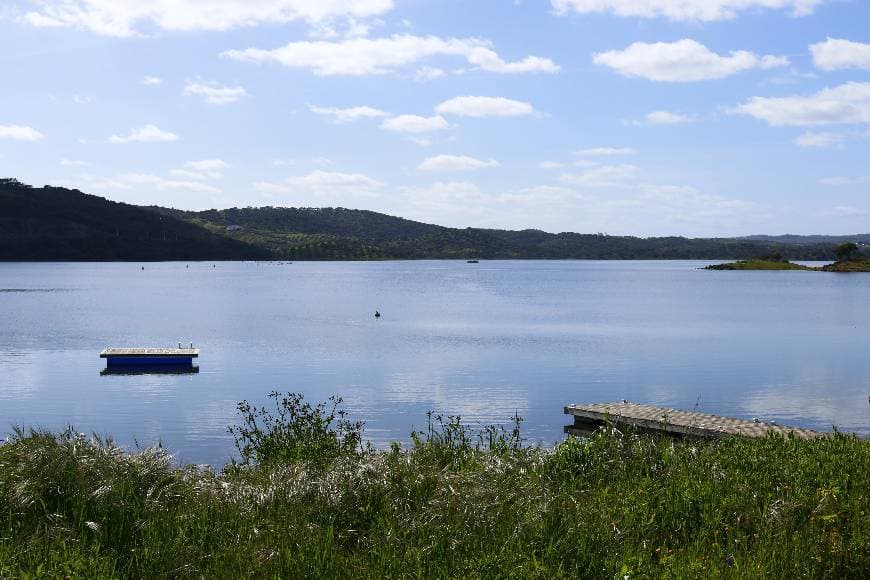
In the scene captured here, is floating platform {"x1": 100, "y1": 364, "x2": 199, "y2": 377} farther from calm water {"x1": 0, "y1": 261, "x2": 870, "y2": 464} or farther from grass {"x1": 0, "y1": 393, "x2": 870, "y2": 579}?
grass {"x1": 0, "y1": 393, "x2": 870, "y2": 579}

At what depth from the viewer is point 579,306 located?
4414 inches

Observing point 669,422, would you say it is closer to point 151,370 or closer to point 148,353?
point 151,370

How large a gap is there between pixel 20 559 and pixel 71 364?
45467 millimetres

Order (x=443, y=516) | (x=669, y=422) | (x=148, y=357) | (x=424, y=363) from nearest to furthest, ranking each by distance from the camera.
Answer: (x=443, y=516), (x=669, y=422), (x=148, y=357), (x=424, y=363)

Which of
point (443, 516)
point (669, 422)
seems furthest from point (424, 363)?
point (443, 516)

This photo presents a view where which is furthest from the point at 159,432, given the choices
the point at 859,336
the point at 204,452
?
the point at 859,336

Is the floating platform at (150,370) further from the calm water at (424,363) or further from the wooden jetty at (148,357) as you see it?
the calm water at (424,363)

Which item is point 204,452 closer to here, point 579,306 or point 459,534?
point 459,534

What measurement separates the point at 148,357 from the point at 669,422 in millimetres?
36169

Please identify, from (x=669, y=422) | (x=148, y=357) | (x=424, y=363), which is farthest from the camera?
(x=424, y=363)

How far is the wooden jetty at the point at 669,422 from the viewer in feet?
82.0

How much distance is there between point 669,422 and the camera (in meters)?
26.6

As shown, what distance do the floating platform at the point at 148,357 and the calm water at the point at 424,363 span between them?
3.70 ft

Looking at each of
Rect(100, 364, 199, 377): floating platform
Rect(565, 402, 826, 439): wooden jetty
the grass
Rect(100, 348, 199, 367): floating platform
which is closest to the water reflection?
Rect(100, 364, 199, 377): floating platform
